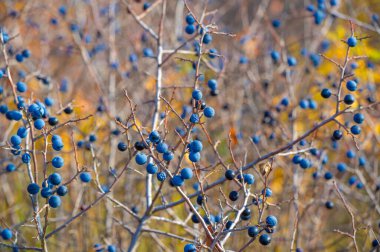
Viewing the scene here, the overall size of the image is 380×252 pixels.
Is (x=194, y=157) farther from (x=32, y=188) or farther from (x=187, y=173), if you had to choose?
(x=32, y=188)

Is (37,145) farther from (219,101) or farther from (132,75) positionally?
(219,101)

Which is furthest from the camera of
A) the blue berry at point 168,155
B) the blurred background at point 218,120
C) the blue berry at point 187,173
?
the blurred background at point 218,120

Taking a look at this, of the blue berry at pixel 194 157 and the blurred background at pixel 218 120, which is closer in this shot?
the blue berry at pixel 194 157

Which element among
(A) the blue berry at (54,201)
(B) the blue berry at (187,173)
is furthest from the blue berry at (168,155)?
(A) the blue berry at (54,201)

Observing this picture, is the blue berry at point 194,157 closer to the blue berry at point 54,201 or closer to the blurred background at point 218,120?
the blue berry at point 54,201

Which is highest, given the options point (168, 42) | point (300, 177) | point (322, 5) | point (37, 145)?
point (168, 42)

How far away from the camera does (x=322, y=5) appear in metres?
5.27

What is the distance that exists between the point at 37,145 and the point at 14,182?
140 centimetres

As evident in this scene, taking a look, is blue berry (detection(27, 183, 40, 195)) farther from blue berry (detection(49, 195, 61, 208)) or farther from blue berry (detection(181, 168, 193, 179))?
blue berry (detection(181, 168, 193, 179))

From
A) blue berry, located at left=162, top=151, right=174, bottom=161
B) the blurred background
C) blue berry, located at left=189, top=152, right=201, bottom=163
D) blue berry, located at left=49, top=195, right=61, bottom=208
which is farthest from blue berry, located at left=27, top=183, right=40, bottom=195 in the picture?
the blurred background

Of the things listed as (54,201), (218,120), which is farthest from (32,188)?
(218,120)

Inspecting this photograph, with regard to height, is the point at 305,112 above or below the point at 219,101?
below

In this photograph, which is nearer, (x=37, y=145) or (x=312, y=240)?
(x=312, y=240)

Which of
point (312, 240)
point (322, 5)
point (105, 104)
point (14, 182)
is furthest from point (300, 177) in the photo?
point (14, 182)
